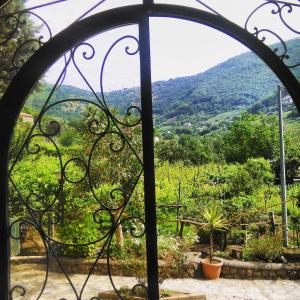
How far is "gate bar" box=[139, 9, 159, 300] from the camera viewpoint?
129 centimetres

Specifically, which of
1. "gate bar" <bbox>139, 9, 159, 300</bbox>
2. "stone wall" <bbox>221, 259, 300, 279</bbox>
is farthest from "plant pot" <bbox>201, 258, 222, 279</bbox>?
"gate bar" <bbox>139, 9, 159, 300</bbox>

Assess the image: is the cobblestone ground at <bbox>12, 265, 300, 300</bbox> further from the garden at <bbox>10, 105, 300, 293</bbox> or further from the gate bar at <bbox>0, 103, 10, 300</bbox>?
the gate bar at <bbox>0, 103, 10, 300</bbox>

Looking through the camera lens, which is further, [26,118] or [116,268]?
[116,268]

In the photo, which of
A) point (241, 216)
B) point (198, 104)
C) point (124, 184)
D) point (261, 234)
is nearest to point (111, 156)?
point (124, 184)

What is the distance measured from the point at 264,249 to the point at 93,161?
2250 mm

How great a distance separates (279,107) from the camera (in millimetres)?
2963

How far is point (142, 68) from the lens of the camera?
1.29 meters

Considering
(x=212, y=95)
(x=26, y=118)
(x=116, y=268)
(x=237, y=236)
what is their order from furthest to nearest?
(x=237, y=236) → (x=116, y=268) → (x=212, y=95) → (x=26, y=118)

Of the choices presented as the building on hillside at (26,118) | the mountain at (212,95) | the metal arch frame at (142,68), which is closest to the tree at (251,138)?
the mountain at (212,95)

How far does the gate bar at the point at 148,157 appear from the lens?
1285 mm

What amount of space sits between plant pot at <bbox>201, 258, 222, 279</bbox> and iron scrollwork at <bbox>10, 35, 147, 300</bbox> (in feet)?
3.63

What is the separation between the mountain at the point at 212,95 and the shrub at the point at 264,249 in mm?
1504

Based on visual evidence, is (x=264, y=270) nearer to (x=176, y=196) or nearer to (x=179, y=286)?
(x=179, y=286)

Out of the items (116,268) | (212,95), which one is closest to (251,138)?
(212,95)
